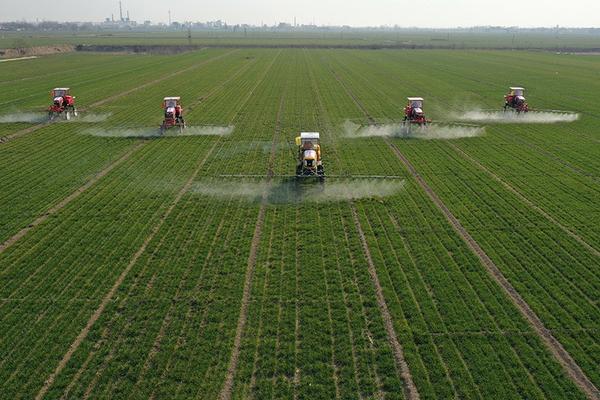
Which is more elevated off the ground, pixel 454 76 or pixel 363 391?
pixel 454 76

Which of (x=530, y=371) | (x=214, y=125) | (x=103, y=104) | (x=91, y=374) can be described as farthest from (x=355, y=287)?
(x=103, y=104)

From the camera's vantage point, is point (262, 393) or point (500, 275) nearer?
point (262, 393)

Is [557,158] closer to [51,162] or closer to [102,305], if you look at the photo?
[102,305]

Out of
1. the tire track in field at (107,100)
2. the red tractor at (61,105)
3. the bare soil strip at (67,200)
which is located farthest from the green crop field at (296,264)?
the red tractor at (61,105)

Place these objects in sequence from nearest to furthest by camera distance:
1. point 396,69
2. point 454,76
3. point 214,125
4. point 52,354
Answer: point 52,354, point 214,125, point 454,76, point 396,69

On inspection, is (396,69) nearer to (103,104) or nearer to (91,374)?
(103,104)

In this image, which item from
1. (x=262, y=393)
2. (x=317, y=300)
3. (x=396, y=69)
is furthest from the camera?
(x=396, y=69)

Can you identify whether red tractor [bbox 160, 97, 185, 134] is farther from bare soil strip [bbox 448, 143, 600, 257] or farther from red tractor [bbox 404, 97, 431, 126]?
bare soil strip [bbox 448, 143, 600, 257]
